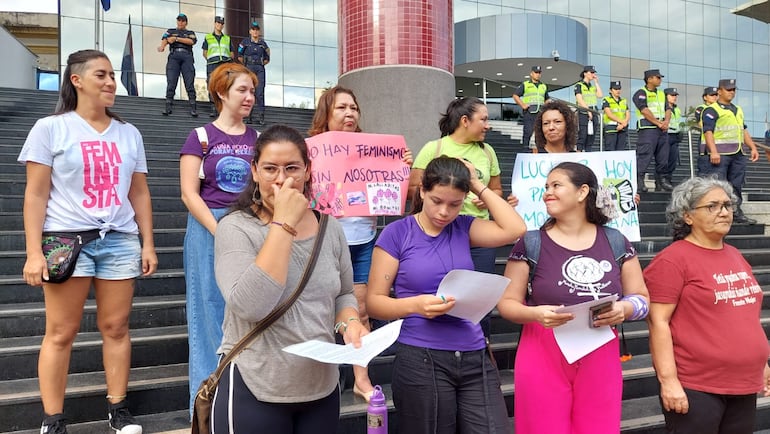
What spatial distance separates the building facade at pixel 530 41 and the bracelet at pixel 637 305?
16197 mm

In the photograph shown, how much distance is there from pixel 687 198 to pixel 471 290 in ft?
4.24

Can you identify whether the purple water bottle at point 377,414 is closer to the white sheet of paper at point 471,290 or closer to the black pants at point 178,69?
the white sheet of paper at point 471,290

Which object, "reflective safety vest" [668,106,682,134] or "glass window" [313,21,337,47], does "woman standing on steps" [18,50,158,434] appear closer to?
"reflective safety vest" [668,106,682,134]

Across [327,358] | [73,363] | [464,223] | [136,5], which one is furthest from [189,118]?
[136,5]

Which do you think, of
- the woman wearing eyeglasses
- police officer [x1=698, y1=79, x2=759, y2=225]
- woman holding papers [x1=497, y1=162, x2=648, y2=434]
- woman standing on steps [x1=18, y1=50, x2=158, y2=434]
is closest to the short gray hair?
the woman wearing eyeglasses

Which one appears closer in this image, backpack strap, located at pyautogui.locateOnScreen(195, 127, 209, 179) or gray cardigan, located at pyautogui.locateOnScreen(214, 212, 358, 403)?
gray cardigan, located at pyautogui.locateOnScreen(214, 212, 358, 403)

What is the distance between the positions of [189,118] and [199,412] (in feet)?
32.0

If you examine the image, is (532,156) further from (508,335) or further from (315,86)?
(315,86)

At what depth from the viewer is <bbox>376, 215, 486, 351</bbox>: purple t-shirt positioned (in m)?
2.29

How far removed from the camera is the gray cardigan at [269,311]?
162 centimetres

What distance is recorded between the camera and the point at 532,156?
12.1 feet

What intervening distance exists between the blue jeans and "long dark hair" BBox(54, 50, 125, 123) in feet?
2.60

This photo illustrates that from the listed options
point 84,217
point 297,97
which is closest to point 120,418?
point 84,217

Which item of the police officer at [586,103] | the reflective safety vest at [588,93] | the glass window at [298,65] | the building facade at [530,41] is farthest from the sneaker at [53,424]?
the glass window at [298,65]
